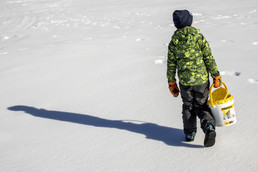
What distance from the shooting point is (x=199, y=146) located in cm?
229

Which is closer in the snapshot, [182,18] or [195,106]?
[182,18]

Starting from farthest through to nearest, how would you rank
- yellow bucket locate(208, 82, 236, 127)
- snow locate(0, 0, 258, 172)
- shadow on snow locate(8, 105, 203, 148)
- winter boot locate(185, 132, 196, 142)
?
shadow on snow locate(8, 105, 203, 148) → winter boot locate(185, 132, 196, 142) → snow locate(0, 0, 258, 172) → yellow bucket locate(208, 82, 236, 127)

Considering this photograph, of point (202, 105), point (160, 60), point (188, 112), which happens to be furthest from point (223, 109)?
point (160, 60)

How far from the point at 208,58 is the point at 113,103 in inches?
55.5

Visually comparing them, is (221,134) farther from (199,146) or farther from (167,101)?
(167,101)

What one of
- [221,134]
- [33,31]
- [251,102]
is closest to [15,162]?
[221,134]

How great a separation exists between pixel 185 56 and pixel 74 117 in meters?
1.52

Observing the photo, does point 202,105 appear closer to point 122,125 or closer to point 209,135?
point 209,135

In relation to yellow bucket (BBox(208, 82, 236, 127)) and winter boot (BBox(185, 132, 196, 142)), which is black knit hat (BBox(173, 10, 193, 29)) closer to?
yellow bucket (BBox(208, 82, 236, 127))

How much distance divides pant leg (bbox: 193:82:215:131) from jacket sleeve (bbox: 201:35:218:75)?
5.0 inches

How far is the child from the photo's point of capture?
7.09 ft

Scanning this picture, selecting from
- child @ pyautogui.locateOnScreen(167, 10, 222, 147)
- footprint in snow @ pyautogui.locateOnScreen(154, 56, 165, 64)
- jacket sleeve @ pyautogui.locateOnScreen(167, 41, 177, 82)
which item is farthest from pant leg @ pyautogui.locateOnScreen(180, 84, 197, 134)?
footprint in snow @ pyautogui.locateOnScreen(154, 56, 165, 64)

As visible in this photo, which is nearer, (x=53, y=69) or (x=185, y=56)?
(x=185, y=56)

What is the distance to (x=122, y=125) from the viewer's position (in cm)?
279
